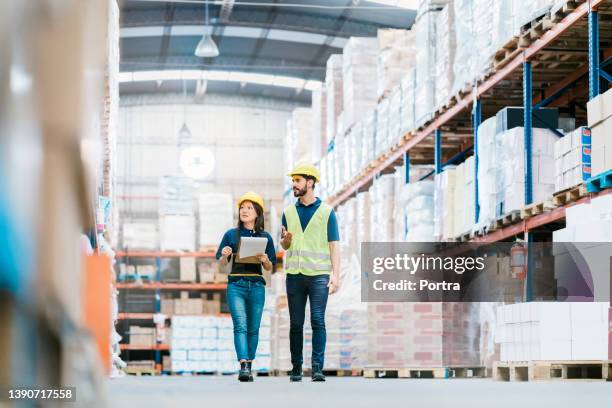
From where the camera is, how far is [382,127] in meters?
12.1

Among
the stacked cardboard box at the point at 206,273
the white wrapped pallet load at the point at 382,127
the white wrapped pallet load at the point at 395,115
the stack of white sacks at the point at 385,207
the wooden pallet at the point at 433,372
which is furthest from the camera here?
the stacked cardboard box at the point at 206,273

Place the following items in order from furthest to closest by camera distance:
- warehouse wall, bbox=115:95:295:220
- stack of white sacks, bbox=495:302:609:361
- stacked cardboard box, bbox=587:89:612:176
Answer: warehouse wall, bbox=115:95:295:220, stack of white sacks, bbox=495:302:609:361, stacked cardboard box, bbox=587:89:612:176

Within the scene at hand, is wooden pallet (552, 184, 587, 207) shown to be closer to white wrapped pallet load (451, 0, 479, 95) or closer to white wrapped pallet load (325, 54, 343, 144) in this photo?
white wrapped pallet load (451, 0, 479, 95)

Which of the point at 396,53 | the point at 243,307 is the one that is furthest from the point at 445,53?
the point at 243,307

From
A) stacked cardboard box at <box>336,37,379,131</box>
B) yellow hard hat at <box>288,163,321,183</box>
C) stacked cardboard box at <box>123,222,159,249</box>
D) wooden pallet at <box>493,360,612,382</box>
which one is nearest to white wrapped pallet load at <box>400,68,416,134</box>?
stacked cardboard box at <box>336,37,379,131</box>

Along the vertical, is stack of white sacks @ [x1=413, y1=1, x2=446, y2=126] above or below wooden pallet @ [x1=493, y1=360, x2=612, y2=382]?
above

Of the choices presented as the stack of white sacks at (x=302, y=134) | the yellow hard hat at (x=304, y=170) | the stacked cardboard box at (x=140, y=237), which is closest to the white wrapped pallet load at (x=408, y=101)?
the yellow hard hat at (x=304, y=170)

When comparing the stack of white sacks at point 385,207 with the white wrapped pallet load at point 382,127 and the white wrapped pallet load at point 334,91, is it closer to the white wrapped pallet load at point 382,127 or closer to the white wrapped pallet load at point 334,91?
the white wrapped pallet load at point 382,127

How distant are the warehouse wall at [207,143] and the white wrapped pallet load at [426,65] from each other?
49.7 feet

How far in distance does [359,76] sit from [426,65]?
9.92 feet

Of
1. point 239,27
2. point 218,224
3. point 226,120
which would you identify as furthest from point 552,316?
point 226,120

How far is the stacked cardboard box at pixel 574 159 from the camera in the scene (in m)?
6.66

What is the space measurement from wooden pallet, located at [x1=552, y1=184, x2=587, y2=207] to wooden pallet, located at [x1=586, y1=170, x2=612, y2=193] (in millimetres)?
79

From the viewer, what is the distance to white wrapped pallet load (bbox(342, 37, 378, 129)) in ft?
42.5
